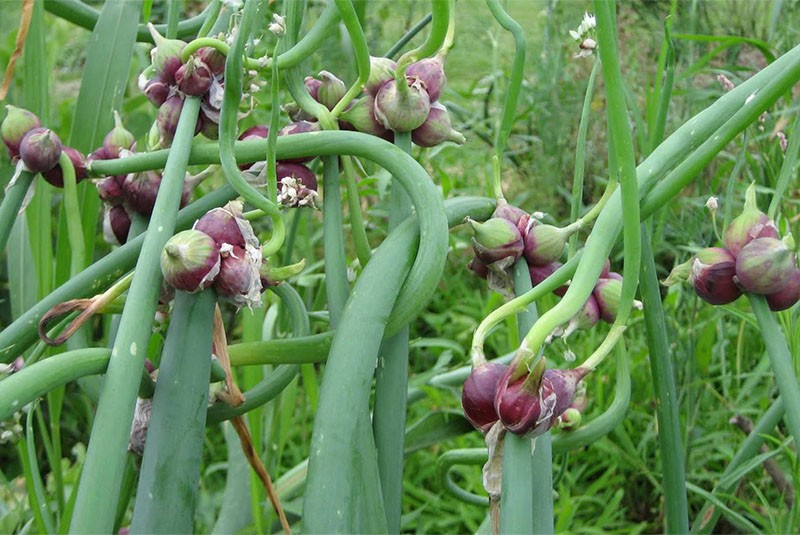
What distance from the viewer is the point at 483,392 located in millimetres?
291

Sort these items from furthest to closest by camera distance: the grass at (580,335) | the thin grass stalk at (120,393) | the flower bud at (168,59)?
1. the grass at (580,335)
2. the flower bud at (168,59)
3. the thin grass stalk at (120,393)

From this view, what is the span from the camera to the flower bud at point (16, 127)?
1.36ft

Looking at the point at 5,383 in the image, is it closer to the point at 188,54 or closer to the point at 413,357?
the point at 188,54

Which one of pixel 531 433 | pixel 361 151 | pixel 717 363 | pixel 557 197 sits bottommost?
pixel 531 433

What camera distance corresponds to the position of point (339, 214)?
1.23 feet

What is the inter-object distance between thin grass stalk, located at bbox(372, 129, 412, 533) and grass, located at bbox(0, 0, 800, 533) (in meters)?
0.16

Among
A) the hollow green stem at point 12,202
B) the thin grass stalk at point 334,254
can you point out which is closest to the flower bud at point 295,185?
the thin grass stalk at point 334,254

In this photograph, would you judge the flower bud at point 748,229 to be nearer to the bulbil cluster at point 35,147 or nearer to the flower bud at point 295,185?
the flower bud at point 295,185

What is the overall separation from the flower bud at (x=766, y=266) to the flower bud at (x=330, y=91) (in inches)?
7.0

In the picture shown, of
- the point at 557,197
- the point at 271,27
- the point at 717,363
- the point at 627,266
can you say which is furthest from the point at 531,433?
the point at 557,197

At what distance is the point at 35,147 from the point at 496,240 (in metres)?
0.20

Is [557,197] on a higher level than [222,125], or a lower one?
higher

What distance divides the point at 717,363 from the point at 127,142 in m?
0.93

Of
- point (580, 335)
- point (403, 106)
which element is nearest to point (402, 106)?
point (403, 106)
